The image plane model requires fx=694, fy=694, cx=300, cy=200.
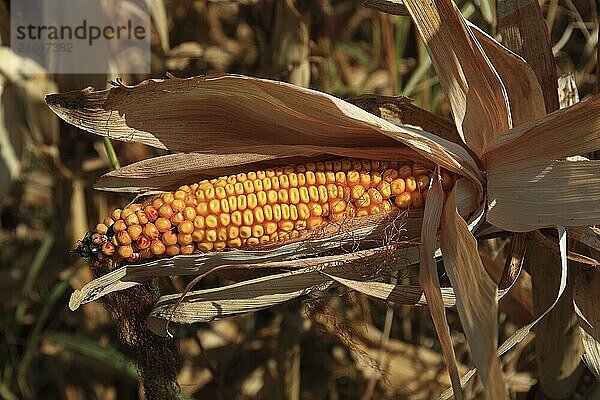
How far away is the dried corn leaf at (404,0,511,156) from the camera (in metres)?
0.78

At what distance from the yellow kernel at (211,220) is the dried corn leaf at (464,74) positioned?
306mm

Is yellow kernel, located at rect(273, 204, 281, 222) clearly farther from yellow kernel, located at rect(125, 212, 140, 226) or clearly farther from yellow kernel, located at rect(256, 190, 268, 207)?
yellow kernel, located at rect(125, 212, 140, 226)

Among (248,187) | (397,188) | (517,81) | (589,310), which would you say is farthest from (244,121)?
(589,310)

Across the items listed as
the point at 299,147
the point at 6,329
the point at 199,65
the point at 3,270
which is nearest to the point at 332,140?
the point at 299,147

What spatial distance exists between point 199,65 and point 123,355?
64 centimetres

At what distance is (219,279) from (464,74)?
54 cm

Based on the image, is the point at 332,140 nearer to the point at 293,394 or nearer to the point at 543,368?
the point at 543,368

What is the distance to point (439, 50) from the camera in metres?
0.80

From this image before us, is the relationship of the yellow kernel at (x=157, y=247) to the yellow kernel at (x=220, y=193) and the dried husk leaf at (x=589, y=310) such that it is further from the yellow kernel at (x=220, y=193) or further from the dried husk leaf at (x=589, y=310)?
the dried husk leaf at (x=589, y=310)

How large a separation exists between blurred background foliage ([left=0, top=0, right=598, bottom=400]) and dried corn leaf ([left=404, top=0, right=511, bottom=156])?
306 millimetres

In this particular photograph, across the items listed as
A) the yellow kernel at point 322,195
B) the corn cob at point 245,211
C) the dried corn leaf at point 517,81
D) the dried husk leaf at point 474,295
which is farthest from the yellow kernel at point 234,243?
the dried corn leaf at point 517,81

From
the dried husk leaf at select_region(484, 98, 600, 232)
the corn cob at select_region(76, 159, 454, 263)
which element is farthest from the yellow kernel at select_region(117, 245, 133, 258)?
the dried husk leaf at select_region(484, 98, 600, 232)

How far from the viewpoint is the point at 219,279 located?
1.14 meters

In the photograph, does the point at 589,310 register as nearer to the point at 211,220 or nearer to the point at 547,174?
the point at 547,174
